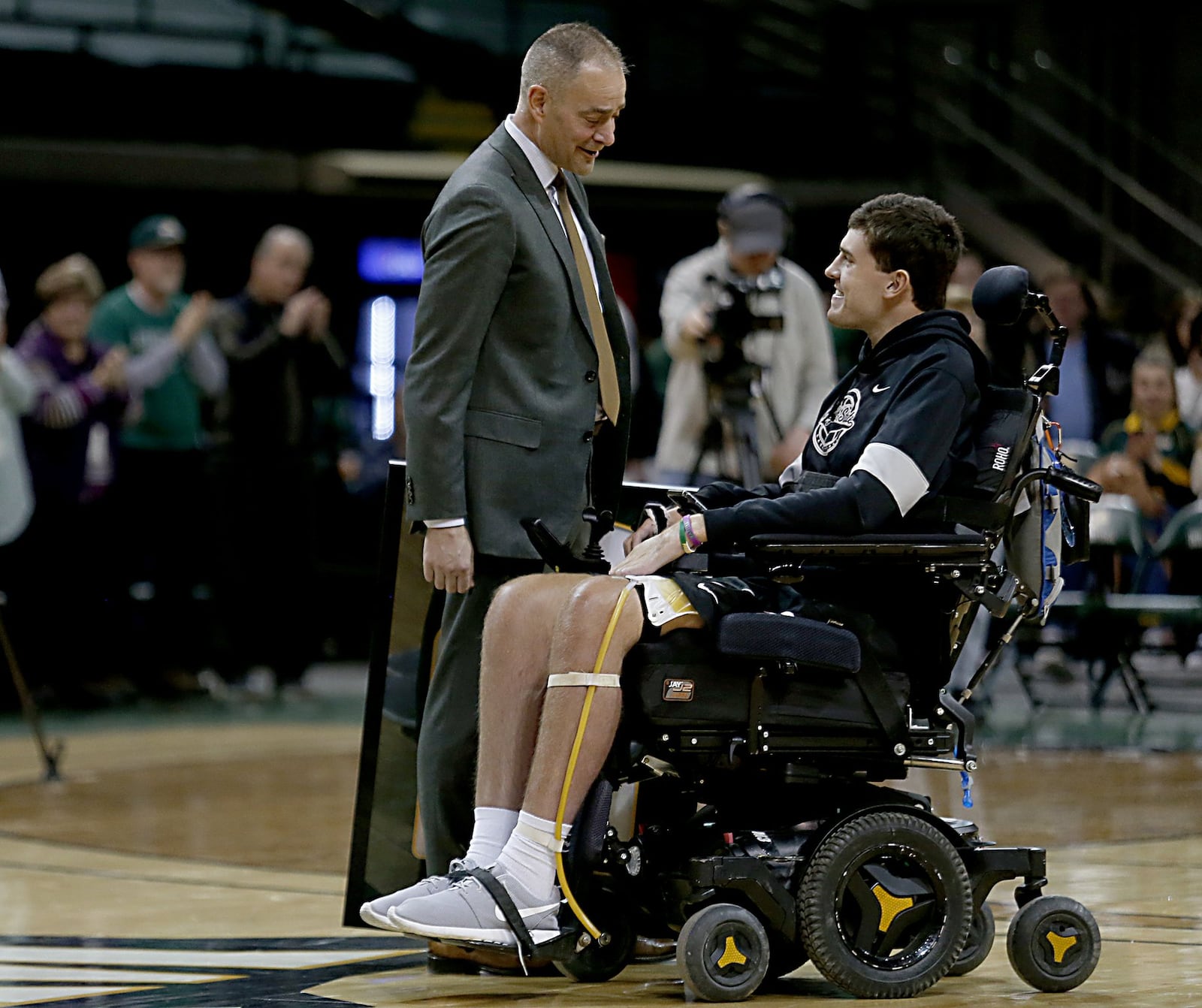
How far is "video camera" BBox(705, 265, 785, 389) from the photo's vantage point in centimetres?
688

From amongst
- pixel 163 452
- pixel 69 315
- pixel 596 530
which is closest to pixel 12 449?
pixel 69 315

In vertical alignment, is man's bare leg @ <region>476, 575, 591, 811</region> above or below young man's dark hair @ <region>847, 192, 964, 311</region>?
below

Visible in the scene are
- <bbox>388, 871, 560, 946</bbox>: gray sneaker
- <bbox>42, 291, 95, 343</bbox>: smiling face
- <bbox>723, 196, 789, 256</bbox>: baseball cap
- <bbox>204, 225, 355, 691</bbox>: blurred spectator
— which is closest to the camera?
<bbox>388, 871, 560, 946</bbox>: gray sneaker

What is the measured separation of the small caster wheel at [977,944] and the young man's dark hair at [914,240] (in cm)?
111

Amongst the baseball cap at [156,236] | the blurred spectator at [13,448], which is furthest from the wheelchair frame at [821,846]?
the baseball cap at [156,236]

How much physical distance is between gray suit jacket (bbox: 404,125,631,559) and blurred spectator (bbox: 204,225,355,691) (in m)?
5.46

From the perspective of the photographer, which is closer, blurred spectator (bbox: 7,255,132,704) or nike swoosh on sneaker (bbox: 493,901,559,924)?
nike swoosh on sneaker (bbox: 493,901,559,924)

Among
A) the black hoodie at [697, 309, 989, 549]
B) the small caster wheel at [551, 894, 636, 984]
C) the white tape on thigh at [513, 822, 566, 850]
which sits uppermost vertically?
the black hoodie at [697, 309, 989, 549]

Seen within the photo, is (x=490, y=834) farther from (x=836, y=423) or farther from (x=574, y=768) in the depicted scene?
(x=836, y=423)

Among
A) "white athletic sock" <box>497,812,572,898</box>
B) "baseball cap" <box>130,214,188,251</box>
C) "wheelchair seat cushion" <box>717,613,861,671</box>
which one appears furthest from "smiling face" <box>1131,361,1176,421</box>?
"white athletic sock" <box>497,812,572,898</box>

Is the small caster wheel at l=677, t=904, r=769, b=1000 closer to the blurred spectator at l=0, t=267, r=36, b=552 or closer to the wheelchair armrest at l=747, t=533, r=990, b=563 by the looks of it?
the wheelchair armrest at l=747, t=533, r=990, b=563

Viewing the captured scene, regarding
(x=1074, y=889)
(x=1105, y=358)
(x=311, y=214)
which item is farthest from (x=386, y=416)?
(x=1074, y=889)

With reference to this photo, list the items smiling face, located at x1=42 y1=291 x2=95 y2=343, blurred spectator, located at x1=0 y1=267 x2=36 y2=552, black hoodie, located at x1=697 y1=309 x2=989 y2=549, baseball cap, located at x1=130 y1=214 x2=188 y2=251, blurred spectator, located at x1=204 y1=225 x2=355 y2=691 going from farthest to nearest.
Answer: blurred spectator, located at x1=204 y1=225 x2=355 y2=691, baseball cap, located at x1=130 y1=214 x2=188 y2=251, smiling face, located at x1=42 y1=291 x2=95 y2=343, blurred spectator, located at x1=0 y1=267 x2=36 y2=552, black hoodie, located at x1=697 y1=309 x2=989 y2=549

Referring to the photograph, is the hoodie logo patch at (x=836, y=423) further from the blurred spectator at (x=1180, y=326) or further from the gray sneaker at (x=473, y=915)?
the blurred spectator at (x=1180, y=326)
